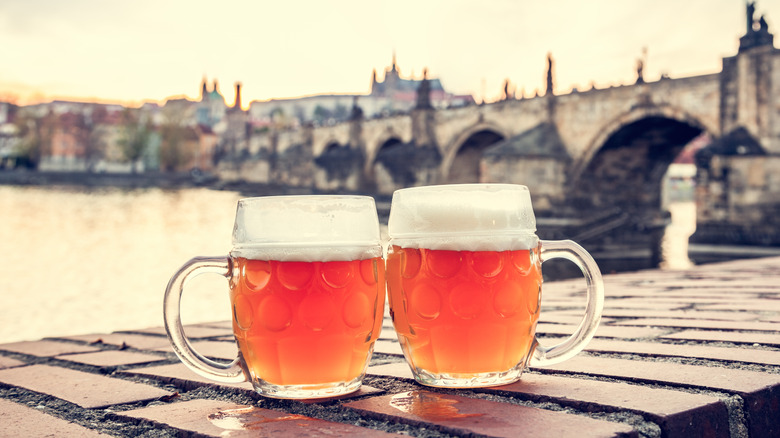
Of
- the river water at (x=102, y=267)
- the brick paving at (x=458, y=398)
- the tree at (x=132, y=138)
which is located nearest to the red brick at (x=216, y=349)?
the brick paving at (x=458, y=398)

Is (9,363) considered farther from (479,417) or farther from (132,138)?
(132,138)

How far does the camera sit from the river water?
24.3ft

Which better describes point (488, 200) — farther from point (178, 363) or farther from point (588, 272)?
point (178, 363)

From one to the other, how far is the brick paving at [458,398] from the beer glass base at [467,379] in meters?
0.02

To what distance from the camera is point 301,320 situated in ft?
3.40

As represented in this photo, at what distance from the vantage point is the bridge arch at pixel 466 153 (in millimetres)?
29797

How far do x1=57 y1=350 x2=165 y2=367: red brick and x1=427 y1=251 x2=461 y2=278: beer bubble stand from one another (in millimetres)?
764

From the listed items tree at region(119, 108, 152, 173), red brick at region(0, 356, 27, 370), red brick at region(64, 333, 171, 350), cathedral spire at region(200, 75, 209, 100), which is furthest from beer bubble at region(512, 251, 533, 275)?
cathedral spire at region(200, 75, 209, 100)

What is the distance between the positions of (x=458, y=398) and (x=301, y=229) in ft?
1.10

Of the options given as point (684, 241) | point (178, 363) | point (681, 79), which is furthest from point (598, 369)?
point (681, 79)

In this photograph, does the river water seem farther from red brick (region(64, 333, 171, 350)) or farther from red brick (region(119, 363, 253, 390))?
red brick (region(119, 363, 253, 390))

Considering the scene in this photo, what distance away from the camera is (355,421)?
0.92 meters

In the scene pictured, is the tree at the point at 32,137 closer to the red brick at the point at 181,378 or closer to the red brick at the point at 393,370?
the red brick at the point at 181,378

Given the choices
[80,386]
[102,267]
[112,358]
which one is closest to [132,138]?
[102,267]
